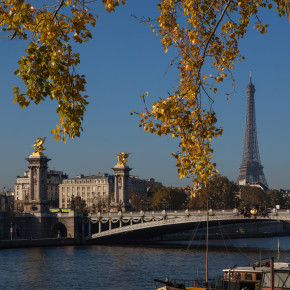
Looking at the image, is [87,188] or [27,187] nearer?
[87,188]

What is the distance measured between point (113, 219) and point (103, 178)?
84894 millimetres

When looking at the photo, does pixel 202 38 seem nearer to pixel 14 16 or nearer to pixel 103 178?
pixel 14 16

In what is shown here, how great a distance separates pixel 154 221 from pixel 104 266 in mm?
21661

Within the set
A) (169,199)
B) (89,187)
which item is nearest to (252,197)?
(169,199)

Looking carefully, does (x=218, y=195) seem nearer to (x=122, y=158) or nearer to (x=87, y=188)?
(x=122, y=158)

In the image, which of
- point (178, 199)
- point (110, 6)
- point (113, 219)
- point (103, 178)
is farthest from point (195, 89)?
point (103, 178)

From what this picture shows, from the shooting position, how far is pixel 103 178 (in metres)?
165

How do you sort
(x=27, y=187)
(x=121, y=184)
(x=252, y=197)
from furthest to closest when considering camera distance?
(x=27, y=187)
(x=252, y=197)
(x=121, y=184)

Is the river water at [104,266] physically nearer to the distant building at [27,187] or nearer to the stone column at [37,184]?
the stone column at [37,184]

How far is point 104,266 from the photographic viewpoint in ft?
171

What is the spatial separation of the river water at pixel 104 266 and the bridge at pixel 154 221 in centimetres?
360

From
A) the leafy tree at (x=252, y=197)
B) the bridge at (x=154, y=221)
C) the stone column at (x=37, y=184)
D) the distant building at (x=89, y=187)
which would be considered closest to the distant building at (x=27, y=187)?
the distant building at (x=89, y=187)

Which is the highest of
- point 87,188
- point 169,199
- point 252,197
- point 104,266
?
point 87,188

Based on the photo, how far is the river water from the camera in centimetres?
4206
